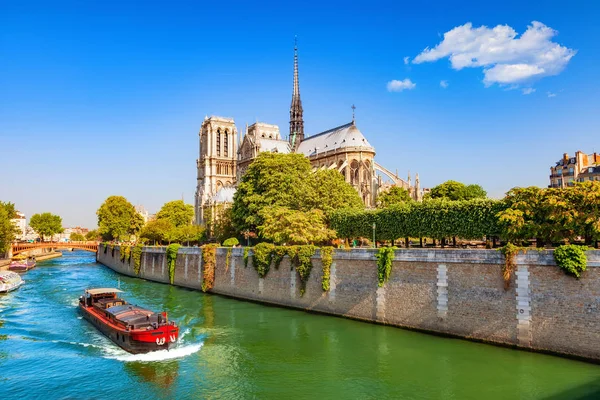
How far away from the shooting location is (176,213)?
96.8 meters

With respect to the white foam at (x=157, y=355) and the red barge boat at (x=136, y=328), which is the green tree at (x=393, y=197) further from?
the white foam at (x=157, y=355)

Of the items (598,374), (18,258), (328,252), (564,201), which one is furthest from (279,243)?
(18,258)

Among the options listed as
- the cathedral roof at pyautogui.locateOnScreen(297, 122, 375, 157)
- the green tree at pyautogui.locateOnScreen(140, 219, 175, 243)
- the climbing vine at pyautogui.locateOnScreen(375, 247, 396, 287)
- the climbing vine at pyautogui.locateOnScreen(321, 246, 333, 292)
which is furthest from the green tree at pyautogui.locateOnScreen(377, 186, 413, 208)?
the climbing vine at pyautogui.locateOnScreen(375, 247, 396, 287)

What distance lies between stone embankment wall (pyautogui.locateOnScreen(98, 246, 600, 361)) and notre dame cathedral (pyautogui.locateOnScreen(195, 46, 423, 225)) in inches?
1526

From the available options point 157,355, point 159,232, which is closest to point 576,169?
point 159,232

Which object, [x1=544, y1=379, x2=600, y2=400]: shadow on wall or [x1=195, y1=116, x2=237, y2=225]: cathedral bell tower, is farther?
[x1=195, y1=116, x2=237, y2=225]: cathedral bell tower

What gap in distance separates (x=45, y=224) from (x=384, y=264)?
112 m

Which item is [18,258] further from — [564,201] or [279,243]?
[564,201]

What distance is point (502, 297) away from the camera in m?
21.7

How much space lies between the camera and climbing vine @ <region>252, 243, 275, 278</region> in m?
35.5

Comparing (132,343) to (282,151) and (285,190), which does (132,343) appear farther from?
(282,151)

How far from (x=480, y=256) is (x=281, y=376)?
10.4 meters

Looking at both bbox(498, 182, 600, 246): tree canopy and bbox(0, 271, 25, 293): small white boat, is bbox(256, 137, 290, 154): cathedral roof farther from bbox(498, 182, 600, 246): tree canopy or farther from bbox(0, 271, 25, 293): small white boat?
bbox(498, 182, 600, 246): tree canopy

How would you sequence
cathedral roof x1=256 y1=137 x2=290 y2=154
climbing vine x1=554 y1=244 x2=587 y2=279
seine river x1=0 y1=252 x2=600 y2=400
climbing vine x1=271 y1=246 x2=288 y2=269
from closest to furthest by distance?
1. seine river x1=0 y1=252 x2=600 y2=400
2. climbing vine x1=554 y1=244 x2=587 y2=279
3. climbing vine x1=271 y1=246 x2=288 y2=269
4. cathedral roof x1=256 y1=137 x2=290 y2=154
